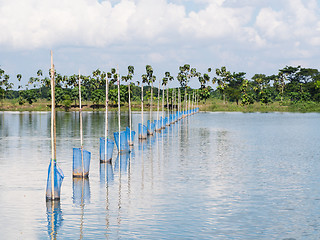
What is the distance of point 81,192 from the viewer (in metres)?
29.1

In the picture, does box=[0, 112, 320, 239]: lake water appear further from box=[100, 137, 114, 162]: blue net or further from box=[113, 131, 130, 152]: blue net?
box=[113, 131, 130, 152]: blue net

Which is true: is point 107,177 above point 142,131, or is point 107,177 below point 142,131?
below

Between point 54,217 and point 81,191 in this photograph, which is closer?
point 54,217

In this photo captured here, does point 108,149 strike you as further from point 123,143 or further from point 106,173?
point 123,143

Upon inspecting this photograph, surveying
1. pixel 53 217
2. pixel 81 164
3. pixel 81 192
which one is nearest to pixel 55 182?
pixel 53 217

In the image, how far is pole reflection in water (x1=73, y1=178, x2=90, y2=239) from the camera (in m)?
26.3

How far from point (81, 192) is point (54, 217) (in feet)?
19.7

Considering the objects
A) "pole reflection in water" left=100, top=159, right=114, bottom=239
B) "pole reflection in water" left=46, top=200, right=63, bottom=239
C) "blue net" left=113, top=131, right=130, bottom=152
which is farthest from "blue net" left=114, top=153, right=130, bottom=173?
"pole reflection in water" left=46, top=200, right=63, bottom=239

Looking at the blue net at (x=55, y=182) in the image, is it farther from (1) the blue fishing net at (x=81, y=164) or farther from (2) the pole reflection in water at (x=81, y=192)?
(1) the blue fishing net at (x=81, y=164)

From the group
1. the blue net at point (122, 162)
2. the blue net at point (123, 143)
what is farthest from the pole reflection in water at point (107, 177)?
the blue net at point (123, 143)

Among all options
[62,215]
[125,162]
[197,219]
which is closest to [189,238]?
[197,219]

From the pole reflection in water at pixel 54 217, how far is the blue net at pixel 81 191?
4.11 ft

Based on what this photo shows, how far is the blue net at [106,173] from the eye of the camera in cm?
3372

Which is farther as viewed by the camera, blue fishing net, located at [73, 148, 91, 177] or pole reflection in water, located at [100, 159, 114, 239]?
blue fishing net, located at [73, 148, 91, 177]
